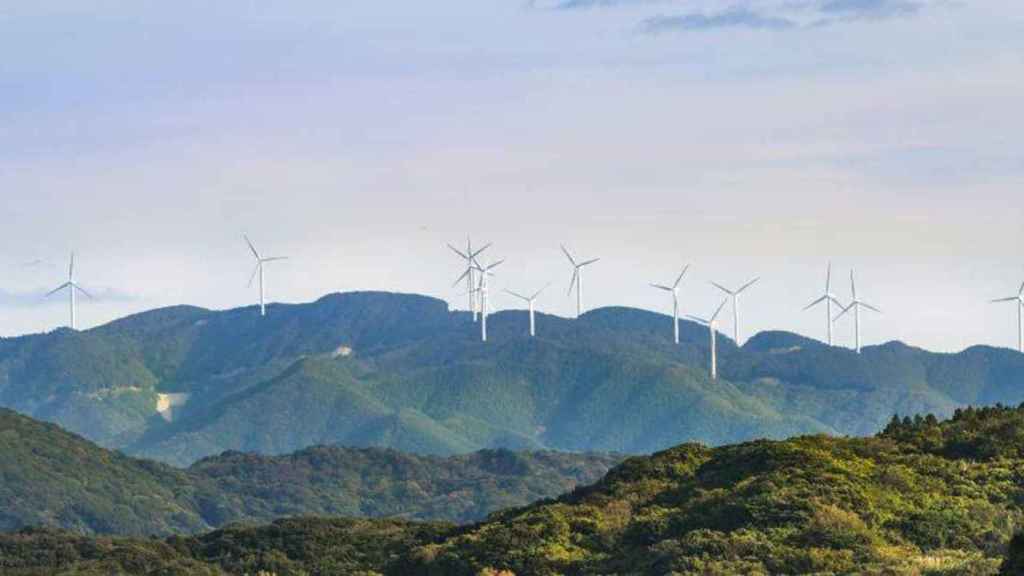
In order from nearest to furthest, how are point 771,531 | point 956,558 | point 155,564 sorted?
point 956,558 → point 771,531 → point 155,564

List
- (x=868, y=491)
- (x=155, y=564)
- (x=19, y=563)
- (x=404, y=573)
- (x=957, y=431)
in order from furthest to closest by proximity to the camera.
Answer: (x=19, y=563)
(x=155, y=564)
(x=957, y=431)
(x=404, y=573)
(x=868, y=491)

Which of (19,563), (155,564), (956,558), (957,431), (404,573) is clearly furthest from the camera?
(19,563)

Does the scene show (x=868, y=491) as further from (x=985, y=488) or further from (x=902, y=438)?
(x=902, y=438)

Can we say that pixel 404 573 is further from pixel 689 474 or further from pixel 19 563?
pixel 19 563

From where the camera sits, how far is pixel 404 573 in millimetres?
108250

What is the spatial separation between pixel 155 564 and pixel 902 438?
55297 mm

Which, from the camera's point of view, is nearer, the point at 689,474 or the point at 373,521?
the point at 689,474

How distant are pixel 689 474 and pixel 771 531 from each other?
2708 cm

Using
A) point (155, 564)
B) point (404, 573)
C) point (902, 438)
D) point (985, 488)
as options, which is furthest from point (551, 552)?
point (155, 564)

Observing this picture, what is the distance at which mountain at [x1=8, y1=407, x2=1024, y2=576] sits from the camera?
87.2 m

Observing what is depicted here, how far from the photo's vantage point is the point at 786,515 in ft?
308

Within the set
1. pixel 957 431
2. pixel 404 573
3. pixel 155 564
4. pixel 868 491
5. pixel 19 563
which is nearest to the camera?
pixel 868 491

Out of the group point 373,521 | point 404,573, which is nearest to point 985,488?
point 404,573

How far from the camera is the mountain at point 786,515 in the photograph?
8719 centimetres
